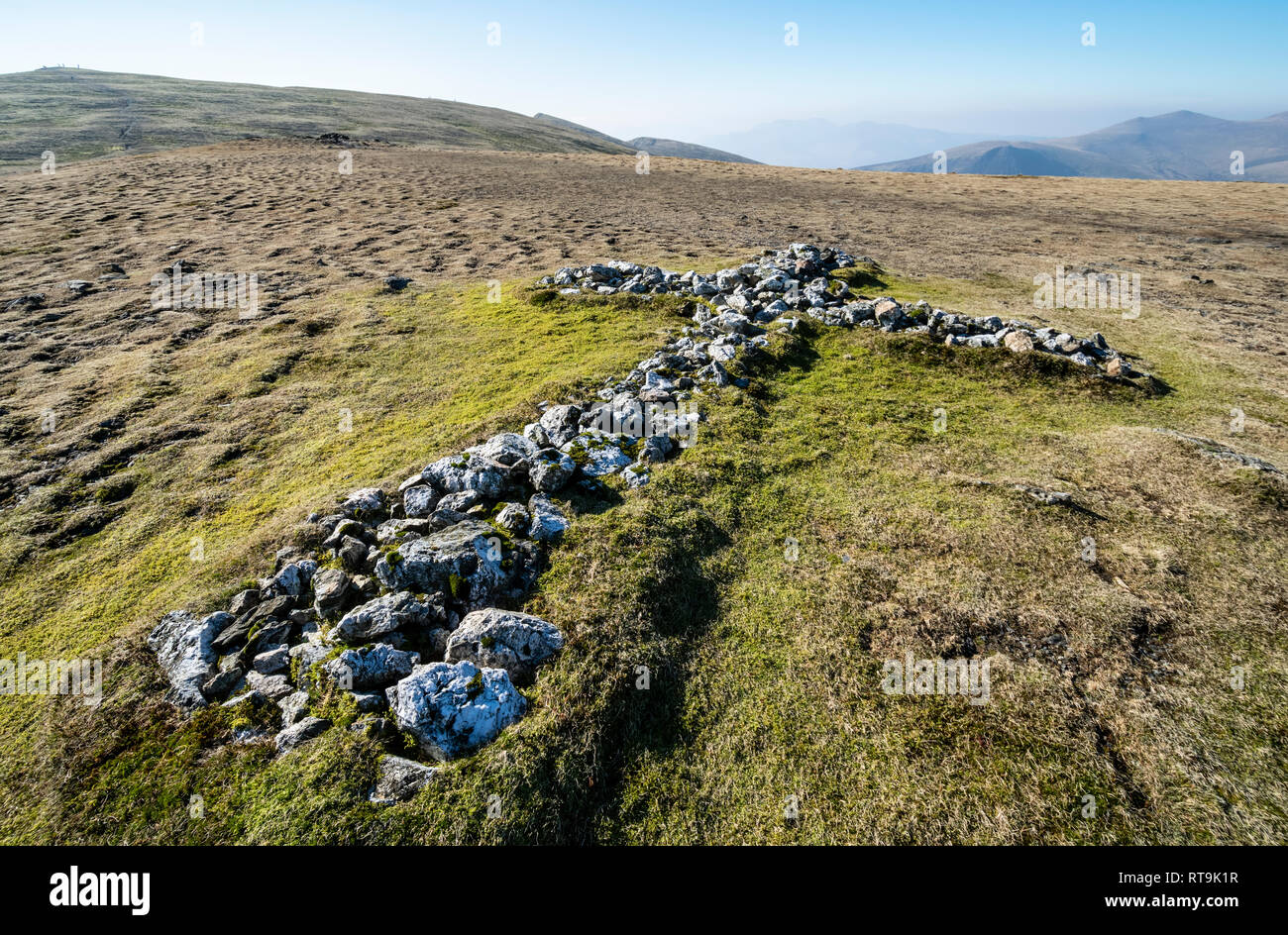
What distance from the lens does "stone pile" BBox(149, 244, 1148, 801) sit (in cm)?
643

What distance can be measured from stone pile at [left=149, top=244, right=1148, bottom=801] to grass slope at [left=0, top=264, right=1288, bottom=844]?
380 mm

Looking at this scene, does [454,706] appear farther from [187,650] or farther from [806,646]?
[806,646]

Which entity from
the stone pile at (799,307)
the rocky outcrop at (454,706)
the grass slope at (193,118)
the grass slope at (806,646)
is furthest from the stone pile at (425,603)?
the grass slope at (193,118)

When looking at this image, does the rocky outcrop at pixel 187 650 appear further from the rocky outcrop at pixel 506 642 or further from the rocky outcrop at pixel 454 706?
the rocky outcrop at pixel 506 642

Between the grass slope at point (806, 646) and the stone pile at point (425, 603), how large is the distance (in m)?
0.38

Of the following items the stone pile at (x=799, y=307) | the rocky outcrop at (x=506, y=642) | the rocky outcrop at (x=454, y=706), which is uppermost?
the stone pile at (x=799, y=307)

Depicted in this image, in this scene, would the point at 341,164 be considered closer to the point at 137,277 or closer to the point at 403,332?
the point at 137,277

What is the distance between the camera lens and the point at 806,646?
7.79 m

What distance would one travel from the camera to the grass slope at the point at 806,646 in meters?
5.81

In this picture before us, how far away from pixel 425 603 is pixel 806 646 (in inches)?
219

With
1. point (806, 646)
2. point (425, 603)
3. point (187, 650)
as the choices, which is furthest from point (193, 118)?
point (806, 646)

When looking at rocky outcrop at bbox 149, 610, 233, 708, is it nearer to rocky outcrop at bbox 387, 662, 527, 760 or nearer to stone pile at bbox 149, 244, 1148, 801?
stone pile at bbox 149, 244, 1148, 801

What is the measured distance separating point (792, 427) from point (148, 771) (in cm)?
1233
